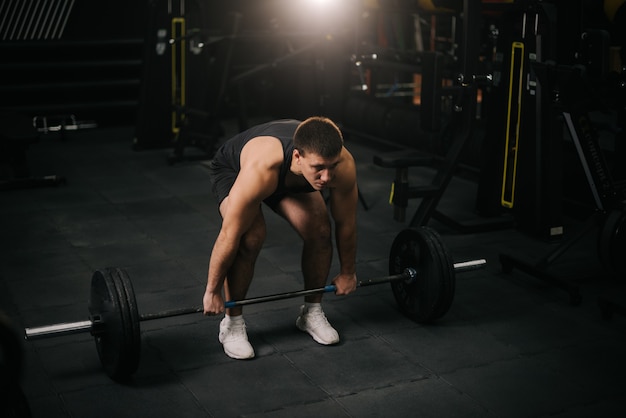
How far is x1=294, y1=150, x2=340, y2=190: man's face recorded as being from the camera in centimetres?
254

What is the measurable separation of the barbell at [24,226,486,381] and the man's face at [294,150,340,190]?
17.1 inches

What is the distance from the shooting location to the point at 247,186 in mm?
2639

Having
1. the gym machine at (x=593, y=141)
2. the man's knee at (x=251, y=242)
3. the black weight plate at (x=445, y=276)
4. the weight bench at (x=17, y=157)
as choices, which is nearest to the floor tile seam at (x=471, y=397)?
the black weight plate at (x=445, y=276)

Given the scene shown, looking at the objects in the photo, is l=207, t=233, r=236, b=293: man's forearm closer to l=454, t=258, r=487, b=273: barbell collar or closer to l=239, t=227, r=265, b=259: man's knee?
l=239, t=227, r=265, b=259: man's knee

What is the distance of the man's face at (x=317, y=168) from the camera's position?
100 inches

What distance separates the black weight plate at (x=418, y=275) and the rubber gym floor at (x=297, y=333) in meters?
0.07

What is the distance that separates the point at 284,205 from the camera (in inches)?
117

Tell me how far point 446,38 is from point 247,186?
5012mm

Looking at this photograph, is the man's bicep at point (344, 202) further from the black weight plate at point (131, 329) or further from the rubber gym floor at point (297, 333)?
the black weight plate at point (131, 329)

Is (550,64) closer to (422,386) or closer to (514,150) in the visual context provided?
(514,150)

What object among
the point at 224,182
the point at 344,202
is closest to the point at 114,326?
the point at 224,182

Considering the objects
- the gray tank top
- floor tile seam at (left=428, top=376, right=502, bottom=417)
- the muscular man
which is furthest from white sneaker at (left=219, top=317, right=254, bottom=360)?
floor tile seam at (left=428, top=376, right=502, bottom=417)

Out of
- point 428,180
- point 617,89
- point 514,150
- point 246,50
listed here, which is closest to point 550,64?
point 617,89

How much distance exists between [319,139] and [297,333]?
0.93 m
